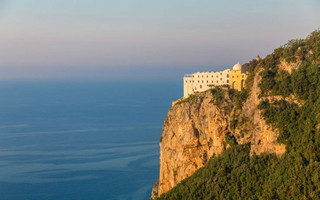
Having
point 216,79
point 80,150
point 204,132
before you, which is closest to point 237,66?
point 216,79

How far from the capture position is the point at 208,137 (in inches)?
1096

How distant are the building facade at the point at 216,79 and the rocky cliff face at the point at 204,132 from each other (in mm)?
2559

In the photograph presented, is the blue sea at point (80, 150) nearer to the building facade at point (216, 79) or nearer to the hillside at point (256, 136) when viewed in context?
the building facade at point (216, 79)

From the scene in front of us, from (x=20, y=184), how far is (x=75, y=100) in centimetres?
7309

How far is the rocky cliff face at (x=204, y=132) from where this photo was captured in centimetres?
2486

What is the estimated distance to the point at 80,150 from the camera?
198 feet

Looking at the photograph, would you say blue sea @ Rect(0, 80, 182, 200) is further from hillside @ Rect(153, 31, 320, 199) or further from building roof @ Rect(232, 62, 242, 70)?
building roof @ Rect(232, 62, 242, 70)

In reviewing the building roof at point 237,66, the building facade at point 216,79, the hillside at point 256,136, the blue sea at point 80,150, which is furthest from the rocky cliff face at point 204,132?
the blue sea at point 80,150

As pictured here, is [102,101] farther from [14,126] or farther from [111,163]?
[111,163]

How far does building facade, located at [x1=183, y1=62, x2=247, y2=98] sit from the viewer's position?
30562mm

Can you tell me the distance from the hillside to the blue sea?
15029mm

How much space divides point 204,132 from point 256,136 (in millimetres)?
4344

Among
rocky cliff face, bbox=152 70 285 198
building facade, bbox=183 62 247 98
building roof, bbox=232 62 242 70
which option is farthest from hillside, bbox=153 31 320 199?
building roof, bbox=232 62 242 70

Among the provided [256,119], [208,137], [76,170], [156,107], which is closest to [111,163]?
→ [76,170]
